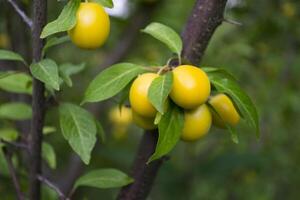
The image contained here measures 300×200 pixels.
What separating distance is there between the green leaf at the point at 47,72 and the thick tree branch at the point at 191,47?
260mm

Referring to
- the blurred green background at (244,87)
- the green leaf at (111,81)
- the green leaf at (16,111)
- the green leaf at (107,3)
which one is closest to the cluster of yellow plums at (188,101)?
the green leaf at (111,81)

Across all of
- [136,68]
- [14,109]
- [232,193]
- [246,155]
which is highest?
[136,68]

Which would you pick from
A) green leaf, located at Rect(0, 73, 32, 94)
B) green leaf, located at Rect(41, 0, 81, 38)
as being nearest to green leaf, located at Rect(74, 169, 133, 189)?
green leaf, located at Rect(0, 73, 32, 94)

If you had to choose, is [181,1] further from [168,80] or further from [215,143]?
[168,80]

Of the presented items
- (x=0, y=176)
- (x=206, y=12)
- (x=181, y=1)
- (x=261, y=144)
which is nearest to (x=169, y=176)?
(x=261, y=144)

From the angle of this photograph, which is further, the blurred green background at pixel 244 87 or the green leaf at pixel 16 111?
the blurred green background at pixel 244 87

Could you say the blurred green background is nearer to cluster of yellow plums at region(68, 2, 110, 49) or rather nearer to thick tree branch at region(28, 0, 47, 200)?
thick tree branch at region(28, 0, 47, 200)

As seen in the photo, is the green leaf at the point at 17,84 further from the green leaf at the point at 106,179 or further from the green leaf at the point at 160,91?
the green leaf at the point at 160,91

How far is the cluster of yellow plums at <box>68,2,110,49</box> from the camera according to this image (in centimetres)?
85

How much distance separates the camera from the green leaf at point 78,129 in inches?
36.0

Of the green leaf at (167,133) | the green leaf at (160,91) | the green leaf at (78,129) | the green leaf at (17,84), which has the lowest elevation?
the green leaf at (17,84)

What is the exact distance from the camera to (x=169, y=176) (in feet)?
8.41

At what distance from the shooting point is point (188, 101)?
2.79ft

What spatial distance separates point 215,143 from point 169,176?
0.37 meters
